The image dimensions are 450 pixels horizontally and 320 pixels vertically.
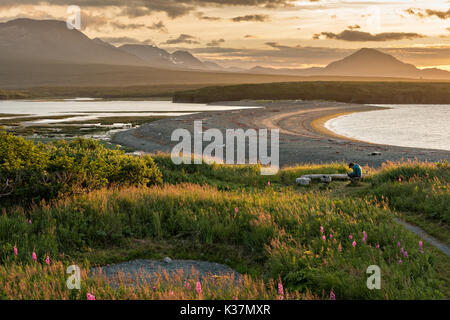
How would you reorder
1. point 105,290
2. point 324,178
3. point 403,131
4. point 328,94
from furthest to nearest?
point 328,94, point 403,131, point 324,178, point 105,290

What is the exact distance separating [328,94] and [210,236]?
151548 mm

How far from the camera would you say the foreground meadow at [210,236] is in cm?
800

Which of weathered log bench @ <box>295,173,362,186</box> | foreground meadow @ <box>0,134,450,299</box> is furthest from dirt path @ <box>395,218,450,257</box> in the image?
weathered log bench @ <box>295,173,362,186</box>

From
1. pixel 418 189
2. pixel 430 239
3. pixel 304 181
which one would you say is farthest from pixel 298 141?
pixel 430 239

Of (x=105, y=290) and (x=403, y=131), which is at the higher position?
(x=105, y=290)

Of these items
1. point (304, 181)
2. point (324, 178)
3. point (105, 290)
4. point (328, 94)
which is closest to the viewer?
point (105, 290)

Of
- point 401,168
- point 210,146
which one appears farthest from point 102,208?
point 210,146

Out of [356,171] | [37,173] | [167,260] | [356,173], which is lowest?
[167,260]

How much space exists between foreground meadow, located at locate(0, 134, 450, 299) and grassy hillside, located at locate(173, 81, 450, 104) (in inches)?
5521

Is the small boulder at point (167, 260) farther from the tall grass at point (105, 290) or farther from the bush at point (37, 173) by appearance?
the bush at point (37, 173)

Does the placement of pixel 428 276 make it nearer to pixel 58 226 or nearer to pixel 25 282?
pixel 25 282

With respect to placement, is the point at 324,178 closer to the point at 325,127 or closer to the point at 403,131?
the point at 325,127

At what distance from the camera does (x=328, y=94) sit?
155625 mm
